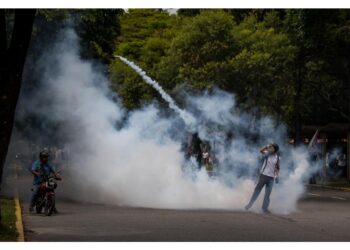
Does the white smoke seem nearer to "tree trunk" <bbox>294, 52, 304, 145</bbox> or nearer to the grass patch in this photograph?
the grass patch

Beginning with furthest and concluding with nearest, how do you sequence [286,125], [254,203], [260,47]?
[286,125] → [260,47] → [254,203]

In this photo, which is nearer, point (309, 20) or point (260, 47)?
point (309, 20)

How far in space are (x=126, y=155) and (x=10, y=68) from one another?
34.2 feet

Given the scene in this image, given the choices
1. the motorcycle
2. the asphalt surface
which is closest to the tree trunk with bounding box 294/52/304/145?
the asphalt surface

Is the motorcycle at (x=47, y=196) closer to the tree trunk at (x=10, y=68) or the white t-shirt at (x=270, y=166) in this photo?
the tree trunk at (x=10, y=68)

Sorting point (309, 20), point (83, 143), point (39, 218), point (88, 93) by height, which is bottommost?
point (39, 218)

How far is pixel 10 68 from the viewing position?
13305mm

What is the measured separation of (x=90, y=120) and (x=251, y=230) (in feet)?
35.0

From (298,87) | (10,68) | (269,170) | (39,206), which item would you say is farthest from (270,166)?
(298,87)

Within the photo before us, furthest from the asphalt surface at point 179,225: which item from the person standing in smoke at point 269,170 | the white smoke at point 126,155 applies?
the white smoke at point 126,155

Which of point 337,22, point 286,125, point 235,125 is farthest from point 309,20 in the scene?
point 286,125

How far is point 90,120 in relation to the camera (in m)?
24.6

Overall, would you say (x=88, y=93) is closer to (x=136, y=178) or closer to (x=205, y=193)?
(x=136, y=178)

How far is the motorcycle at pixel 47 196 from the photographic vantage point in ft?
59.0
